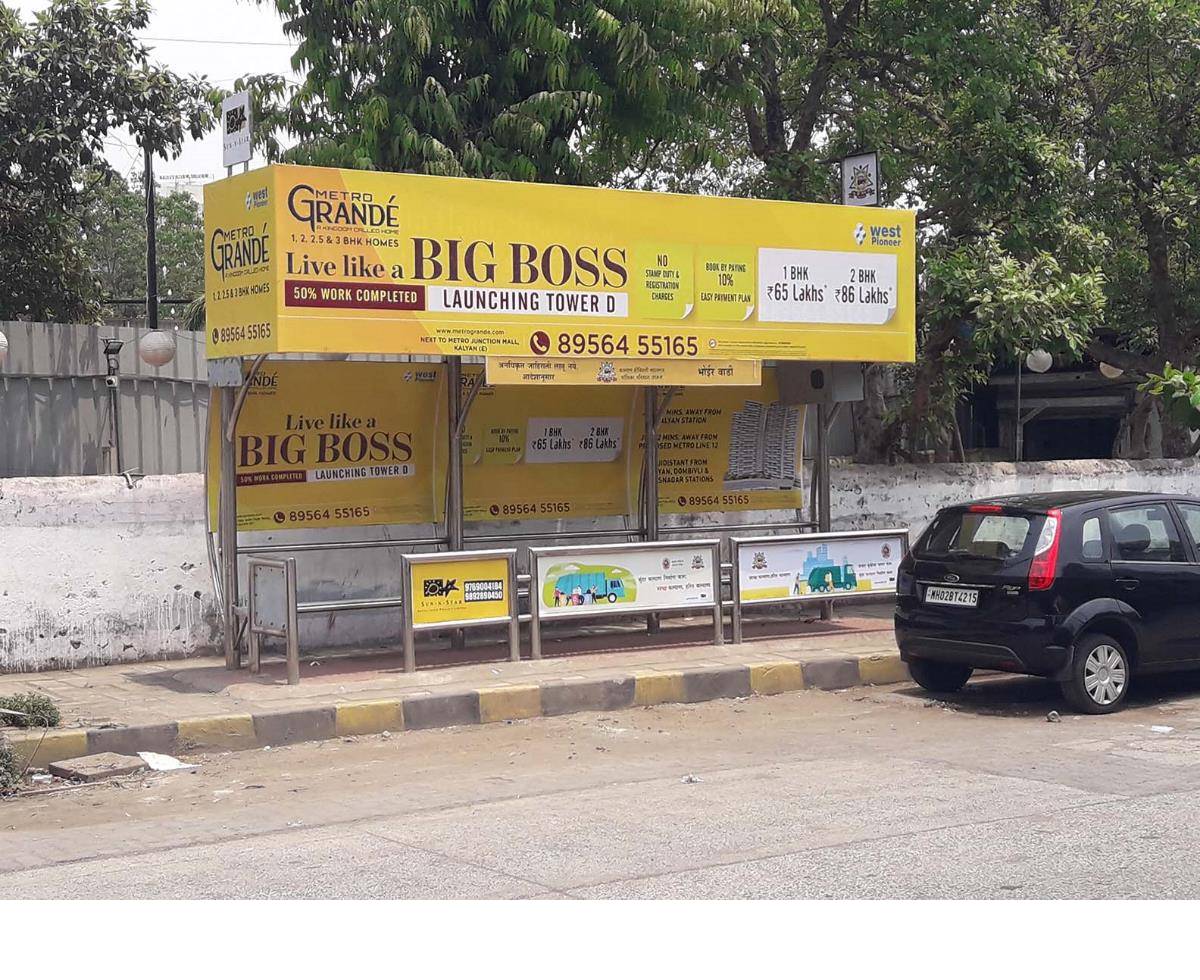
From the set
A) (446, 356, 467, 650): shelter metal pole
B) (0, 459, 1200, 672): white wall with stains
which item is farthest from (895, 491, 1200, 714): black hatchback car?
(0, 459, 1200, 672): white wall with stains

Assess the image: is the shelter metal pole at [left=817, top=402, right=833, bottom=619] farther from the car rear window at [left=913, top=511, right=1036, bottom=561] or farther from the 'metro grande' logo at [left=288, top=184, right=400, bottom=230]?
the 'metro grande' logo at [left=288, top=184, right=400, bottom=230]

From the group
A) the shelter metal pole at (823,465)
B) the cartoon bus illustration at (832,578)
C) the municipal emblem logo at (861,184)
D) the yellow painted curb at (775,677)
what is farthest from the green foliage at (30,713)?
the municipal emblem logo at (861,184)

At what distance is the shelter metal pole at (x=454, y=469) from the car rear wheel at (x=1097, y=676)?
16.0ft

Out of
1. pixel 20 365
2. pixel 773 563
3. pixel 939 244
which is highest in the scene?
pixel 939 244

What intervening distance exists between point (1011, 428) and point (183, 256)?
24.3m

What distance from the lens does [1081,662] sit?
9.89 metres

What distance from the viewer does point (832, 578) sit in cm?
1296

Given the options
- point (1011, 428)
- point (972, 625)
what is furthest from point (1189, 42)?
point (1011, 428)

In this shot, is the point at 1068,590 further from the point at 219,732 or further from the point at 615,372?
the point at 219,732

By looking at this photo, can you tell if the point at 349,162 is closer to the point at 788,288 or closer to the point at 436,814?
the point at 788,288

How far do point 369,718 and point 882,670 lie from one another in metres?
4.37

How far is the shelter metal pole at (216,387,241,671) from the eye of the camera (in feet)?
36.5

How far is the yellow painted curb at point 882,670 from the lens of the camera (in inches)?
466

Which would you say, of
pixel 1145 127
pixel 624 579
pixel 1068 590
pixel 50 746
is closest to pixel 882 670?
pixel 624 579
